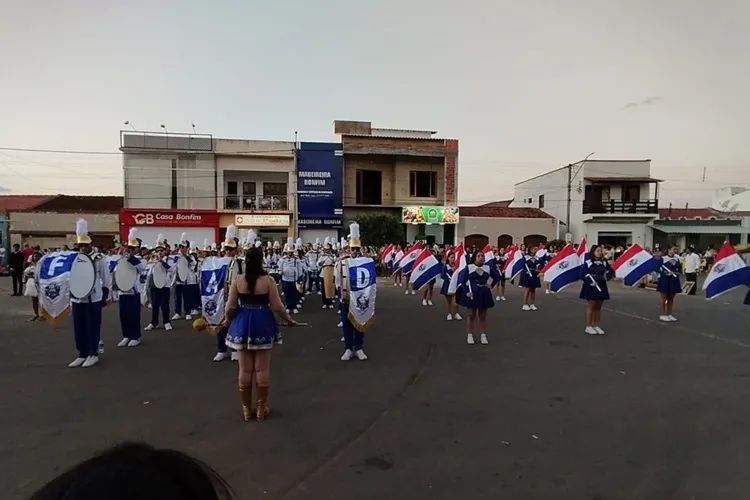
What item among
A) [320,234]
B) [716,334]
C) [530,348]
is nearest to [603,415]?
[530,348]

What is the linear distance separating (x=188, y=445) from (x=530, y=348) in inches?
265

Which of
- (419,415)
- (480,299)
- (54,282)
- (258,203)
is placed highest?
(258,203)

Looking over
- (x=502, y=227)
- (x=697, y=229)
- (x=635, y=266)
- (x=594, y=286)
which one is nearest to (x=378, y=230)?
(x=502, y=227)

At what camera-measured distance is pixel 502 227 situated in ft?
126

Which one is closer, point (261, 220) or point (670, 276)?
point (670, 276)

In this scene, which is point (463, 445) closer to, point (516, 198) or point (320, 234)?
point (320, 234)

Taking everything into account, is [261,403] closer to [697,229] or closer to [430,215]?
[430,215]

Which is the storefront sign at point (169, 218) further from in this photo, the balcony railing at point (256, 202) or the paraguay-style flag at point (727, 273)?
the paraguay-style flag at point (727, 273)

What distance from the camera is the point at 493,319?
13594 millimetres

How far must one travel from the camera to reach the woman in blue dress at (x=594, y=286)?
1114 cm

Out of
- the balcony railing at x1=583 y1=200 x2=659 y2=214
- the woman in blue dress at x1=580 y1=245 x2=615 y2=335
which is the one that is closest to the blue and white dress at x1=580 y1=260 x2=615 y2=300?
the woman in blue dress at x1=580 y1=245 x2=615 y2=335

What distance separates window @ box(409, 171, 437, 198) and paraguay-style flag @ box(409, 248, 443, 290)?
884 inches

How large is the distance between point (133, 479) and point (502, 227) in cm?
3899

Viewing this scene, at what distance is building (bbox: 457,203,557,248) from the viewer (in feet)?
124
